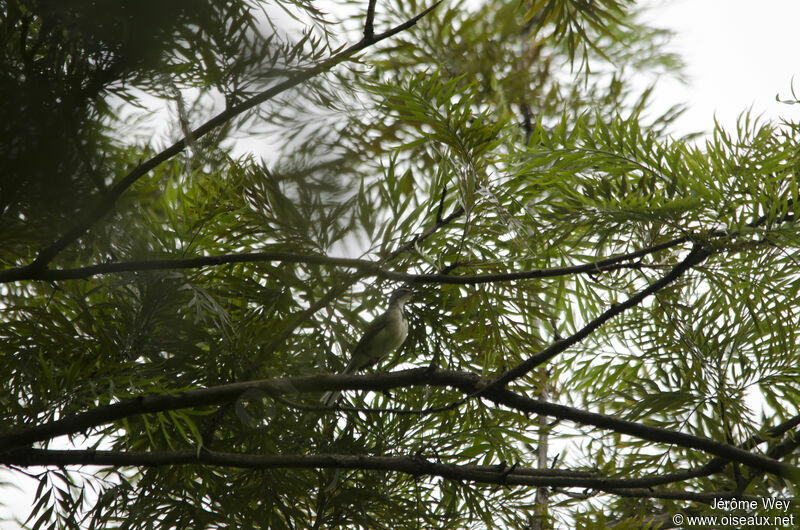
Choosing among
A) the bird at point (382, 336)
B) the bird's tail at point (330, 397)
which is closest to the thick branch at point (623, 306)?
the bird at point (382, 336)

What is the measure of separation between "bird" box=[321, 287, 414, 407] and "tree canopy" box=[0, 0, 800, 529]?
3cm

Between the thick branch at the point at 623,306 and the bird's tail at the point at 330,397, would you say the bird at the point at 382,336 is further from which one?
Result: the thick branch at the point at 623,306

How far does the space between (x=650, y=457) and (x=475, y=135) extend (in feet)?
2.71

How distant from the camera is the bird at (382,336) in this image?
125 cm

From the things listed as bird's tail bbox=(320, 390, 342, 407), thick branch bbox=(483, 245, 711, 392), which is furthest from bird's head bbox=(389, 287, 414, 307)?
thick branch bbox=(483, 245, 711, 392)

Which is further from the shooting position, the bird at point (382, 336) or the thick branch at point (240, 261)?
the bird at point (382, 336)

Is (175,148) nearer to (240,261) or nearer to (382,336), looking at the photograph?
(240,261)

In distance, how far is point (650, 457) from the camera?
134 cm

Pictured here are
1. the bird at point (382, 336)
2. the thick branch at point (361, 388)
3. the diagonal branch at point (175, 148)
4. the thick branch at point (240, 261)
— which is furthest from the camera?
the bird at point (382, 336)

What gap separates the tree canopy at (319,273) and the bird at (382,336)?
0.11 ft

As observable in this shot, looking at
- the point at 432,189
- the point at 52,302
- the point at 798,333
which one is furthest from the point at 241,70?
the point at 798,333

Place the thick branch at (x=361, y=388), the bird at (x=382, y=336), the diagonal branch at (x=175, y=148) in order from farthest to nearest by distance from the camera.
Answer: the bird at (x=382, y=336)
the thick branch at (x=361, y=388)
the diagonal branch at (x=175, y=148)

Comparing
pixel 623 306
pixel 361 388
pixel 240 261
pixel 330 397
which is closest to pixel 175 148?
pixel 240 261

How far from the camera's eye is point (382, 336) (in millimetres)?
1319
